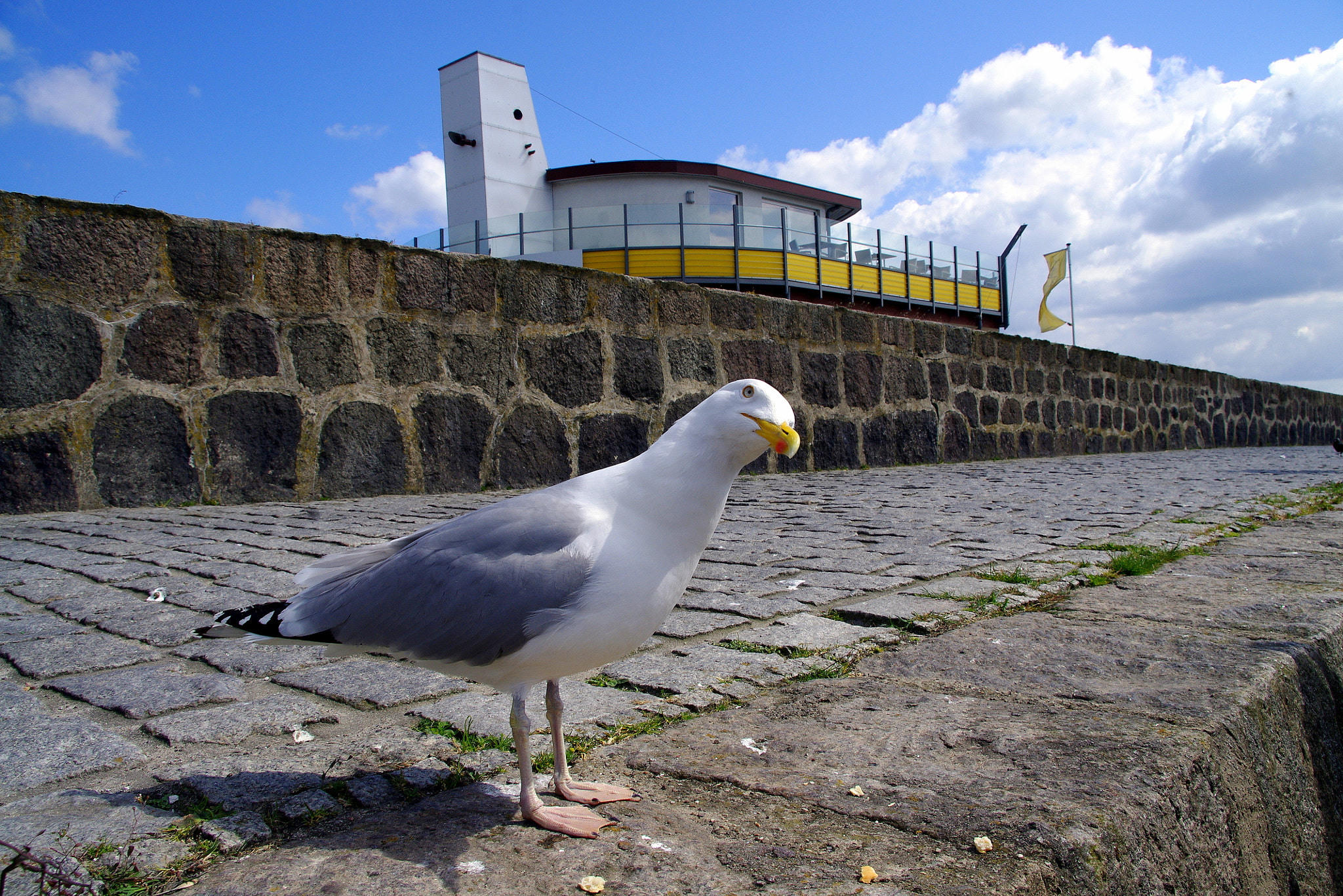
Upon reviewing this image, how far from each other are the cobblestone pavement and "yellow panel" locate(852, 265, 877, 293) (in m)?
19.5

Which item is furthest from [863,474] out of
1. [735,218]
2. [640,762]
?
[735,218]

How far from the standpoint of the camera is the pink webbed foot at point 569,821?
1.29m

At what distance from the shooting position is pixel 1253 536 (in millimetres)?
3840

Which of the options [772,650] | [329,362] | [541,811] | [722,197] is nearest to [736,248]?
[722,197]

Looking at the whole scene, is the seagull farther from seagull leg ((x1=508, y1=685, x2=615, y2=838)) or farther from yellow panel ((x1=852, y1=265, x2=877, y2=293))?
yellow panel ((x1=852, y1=265, x2=877, y2=293))

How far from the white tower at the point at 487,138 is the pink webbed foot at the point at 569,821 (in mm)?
24406

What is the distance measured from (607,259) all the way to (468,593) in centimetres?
1935

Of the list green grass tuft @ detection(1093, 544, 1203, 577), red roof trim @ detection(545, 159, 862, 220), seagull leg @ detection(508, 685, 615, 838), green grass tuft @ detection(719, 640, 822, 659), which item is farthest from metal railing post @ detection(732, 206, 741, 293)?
seagull leg @ detection(508, 685, 615, 838)

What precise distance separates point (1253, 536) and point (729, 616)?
9.24ft

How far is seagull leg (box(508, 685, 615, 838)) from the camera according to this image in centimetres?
129

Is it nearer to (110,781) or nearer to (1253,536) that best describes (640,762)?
(110,781)

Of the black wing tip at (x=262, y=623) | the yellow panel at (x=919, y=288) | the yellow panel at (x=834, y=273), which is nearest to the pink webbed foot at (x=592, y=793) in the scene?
the black wing tip at (x=262, y=623)

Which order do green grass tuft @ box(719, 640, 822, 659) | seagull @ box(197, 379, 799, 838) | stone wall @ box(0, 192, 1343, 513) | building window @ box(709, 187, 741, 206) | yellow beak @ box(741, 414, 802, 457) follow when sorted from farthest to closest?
1. building window @ box(709, 187, 741, 206)
2. stone wall @ box(0, 192, 1343, 513)
3. green grass tuft @ box(719, 640, 822, 659)
4. yellow beak @ box(741, 414, 802, 457)
5. seagull @ box(197, 379, 799, 838)

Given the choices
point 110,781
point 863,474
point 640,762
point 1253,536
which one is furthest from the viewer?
point 863,474
